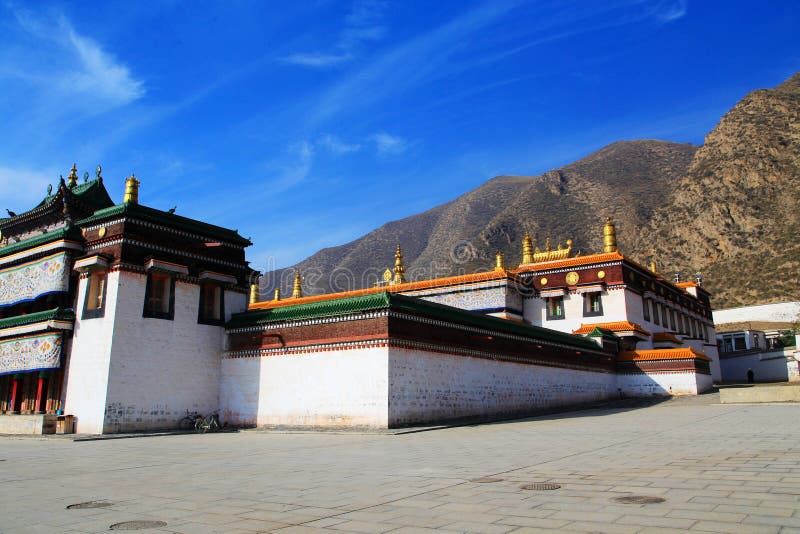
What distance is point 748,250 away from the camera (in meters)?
74.9

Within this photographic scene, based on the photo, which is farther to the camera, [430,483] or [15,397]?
Result: [15,397]

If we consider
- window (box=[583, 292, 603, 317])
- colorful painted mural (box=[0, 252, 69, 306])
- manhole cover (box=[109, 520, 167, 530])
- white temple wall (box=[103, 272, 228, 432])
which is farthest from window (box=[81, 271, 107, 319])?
window (box=[583, 292, 603, 317])

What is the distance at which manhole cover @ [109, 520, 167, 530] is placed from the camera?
5.69 meters

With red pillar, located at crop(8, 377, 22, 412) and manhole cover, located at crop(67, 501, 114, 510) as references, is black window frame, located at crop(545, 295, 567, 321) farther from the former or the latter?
manhole cover, located at crop(67, 501, 114, 510)

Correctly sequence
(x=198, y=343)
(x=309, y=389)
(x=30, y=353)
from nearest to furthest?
(x=309, y=389) → (x=30, y=353) → (x=198, y=343)

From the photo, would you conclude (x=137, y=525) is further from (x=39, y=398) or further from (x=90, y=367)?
(x=39, y=398)

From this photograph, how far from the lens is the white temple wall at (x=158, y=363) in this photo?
19281 millimetres

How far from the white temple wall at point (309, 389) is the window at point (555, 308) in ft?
62.6

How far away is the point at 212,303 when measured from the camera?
22828 mm

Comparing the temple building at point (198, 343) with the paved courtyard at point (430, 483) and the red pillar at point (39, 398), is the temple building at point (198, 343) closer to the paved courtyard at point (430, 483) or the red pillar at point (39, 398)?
the red pillar at point (39, 398)

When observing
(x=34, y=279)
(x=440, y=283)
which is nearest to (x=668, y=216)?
(x=440, y=283)

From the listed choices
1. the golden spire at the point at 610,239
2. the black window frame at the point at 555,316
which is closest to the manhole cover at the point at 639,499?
the black window frame at the point at 555,316

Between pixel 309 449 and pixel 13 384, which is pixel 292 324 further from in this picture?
pixel 13 384

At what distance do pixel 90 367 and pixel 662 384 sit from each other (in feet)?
85.4
